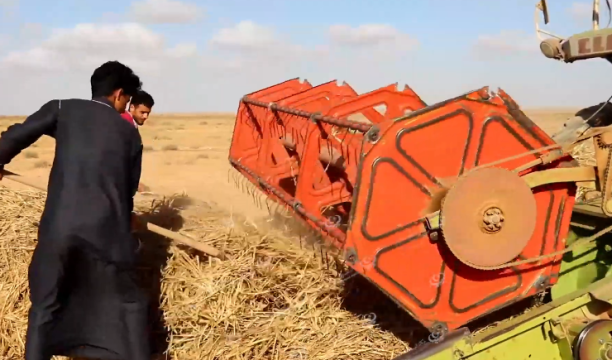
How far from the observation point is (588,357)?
302 cm

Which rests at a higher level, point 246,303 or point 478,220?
point 478,220

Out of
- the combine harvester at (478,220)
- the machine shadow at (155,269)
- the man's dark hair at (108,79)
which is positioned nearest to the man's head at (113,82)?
the man's dark hair at (108,79)

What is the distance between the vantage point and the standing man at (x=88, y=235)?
3211 mm

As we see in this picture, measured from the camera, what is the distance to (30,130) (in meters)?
3.31

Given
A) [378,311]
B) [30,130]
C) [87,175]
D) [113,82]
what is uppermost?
[113,82]

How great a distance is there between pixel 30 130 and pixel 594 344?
119 inches

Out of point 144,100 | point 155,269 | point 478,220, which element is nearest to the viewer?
point 478,220

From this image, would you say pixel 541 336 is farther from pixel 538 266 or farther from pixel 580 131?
pixel 580 131

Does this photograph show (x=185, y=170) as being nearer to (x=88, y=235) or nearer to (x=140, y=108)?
(x=140, y=108)

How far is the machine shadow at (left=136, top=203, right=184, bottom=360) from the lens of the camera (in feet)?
12.9

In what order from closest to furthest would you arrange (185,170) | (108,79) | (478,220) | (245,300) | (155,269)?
1. (478,220)
2. (108,79)
3. (245,300)
4. (155,269)
5. (185,170)

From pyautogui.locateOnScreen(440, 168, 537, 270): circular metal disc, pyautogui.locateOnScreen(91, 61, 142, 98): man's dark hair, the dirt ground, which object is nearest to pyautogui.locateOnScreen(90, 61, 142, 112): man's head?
pyautogui.locateOnScreen(91, 61, 142, 98): man's dark hair

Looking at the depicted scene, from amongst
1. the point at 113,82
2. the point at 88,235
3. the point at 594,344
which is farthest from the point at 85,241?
the point at 594,344

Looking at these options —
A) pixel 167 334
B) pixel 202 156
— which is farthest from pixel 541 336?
pixel 202 156
